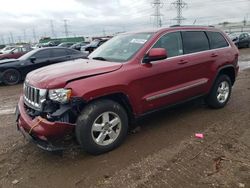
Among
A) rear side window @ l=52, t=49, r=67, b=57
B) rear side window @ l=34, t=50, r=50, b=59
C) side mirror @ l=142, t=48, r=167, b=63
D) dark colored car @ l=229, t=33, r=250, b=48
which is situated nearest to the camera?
side mirror @ l=142, t=48, r=167, b=63

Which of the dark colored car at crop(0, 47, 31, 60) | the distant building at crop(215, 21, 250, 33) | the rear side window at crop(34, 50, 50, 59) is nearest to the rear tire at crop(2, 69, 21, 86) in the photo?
the rear side window at crop(34, 50, 50, 59)

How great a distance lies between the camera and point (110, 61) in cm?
402

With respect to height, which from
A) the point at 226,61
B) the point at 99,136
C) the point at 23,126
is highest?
the point at 226,61

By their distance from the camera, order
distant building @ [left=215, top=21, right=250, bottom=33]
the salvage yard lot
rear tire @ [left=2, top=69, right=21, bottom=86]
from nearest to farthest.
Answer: the salvage yard lot, rear tire @ [left=2, top=69, right=21, bottom=86], distant building @ [left=215, top=21, right=250, bottom=33]

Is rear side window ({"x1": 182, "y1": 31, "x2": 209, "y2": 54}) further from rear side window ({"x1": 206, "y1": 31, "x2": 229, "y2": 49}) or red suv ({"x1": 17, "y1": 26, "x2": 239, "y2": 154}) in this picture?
rear side window ({"x1": 206, "y1": 31, "x2": 229, "y2": 49})

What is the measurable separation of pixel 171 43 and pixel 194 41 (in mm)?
685

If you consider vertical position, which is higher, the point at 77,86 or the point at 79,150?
the point at 77,86

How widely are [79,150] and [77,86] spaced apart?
1108mm

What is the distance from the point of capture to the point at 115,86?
11.5 feet

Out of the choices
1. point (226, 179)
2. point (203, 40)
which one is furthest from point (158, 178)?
point (203, 40)

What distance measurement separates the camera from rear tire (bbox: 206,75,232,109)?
5340mm

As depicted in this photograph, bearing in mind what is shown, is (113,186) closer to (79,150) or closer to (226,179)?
(79,150)

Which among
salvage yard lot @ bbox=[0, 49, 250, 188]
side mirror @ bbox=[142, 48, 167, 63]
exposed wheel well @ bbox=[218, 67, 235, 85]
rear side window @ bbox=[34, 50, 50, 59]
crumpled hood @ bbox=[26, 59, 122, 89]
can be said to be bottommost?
salvage yard lot @ bbox=[0, 49, 250, 188]

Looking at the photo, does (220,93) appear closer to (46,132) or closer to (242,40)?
(46,132)
